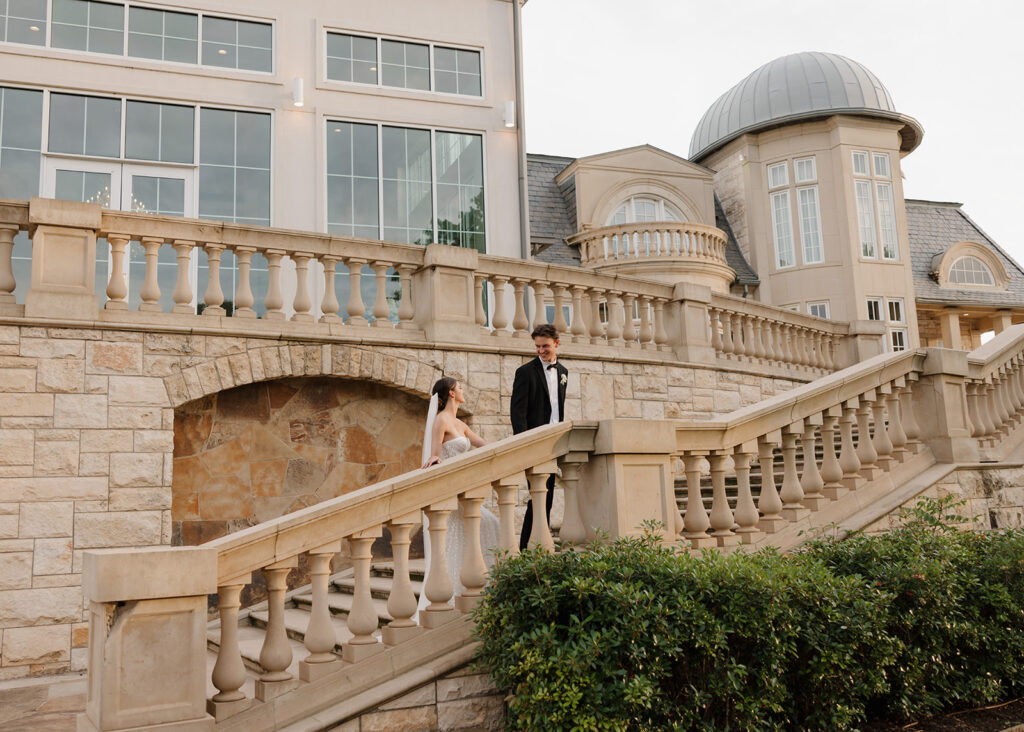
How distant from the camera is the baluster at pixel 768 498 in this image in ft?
20.9

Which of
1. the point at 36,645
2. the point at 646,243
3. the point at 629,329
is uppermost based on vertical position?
the point at 646,243

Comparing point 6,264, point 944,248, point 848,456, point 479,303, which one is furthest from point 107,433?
point 944,248

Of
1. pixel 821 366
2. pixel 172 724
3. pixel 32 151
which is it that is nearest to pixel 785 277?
pixel 821 366

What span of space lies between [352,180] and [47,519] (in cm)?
812

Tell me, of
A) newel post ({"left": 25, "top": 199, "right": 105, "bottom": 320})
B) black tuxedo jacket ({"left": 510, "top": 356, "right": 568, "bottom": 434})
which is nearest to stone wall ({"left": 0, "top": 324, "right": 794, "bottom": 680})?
newel post ({"left": 25, "top": 199, "right": 105, "bottom": 320})

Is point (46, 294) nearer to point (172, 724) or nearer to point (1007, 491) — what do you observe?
point (172, 724)

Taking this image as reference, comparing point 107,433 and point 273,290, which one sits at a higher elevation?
point 273,290

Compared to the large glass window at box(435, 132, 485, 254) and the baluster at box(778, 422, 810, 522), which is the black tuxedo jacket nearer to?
the baluster at box(778, 422, 810, 522)

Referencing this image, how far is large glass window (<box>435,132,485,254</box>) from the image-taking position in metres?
14.6

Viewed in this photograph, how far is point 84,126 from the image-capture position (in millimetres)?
12531

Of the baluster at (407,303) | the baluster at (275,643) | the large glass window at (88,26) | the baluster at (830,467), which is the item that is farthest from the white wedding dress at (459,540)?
the large glass window at (88,26)

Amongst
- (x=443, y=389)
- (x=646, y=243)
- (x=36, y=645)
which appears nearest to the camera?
(x=443, y=389)

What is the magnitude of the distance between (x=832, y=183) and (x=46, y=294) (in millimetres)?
21003

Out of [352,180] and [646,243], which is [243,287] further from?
[646,243]
